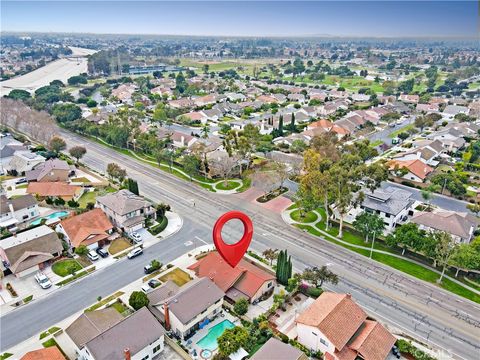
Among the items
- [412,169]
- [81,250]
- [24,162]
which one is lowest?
[81,250]

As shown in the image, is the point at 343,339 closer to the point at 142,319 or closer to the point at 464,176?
the point at 142,319

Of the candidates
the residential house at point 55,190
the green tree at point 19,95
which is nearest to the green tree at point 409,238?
the residential house at point 55,190

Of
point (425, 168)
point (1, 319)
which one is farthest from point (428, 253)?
point (1, 319)

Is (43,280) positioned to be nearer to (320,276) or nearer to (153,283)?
(153,283)

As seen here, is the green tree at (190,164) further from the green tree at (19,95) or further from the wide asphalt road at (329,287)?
the green tree at (19,95)

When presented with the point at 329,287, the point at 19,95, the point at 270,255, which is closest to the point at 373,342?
the point at 329,287

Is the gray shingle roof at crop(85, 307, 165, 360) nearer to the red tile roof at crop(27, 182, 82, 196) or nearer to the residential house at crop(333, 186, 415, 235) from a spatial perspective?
the residential house at crop(333, 186, 415, 235)

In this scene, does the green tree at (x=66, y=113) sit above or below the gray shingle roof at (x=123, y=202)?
above
